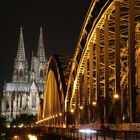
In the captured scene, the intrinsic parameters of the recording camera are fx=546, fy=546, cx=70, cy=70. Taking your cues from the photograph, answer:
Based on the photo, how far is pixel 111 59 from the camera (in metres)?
52.8

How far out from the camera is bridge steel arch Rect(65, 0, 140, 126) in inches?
1222

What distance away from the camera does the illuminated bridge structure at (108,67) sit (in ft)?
103

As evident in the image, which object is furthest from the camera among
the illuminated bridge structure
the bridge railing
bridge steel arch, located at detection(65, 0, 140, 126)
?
the illuminated bridge structure

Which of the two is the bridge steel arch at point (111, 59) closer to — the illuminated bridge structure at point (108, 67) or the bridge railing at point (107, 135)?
the illuminated bridge structure at point (108, 67)

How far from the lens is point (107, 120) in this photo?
122 feet

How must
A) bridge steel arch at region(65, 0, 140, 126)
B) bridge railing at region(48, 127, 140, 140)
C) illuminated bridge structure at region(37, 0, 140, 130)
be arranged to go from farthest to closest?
illuminated bridge structure at region(37, 0, 140, 130), bridge steel arch at region(65, 0, 140, 126), bridge railing at region(48, 127, 140, 140)

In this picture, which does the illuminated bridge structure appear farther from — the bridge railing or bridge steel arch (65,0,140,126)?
the bridge railing

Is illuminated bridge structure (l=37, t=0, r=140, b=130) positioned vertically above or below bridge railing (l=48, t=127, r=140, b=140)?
above

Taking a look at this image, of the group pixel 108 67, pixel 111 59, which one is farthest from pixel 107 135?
pixel 111 59

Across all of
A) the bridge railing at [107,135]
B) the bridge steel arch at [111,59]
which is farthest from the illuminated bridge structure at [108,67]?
the bridge railing at [107,135]

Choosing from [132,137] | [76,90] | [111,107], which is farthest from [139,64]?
[76,90]

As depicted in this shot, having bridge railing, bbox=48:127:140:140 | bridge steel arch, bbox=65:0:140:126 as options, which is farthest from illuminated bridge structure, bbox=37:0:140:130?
bridge railing, bbox=48:127:140:140

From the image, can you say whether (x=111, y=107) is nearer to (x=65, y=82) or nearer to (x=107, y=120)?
(x=107, y=120)

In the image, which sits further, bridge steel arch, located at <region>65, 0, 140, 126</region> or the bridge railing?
bridge steel arch, located at <region>65, 0, 140, 126</region>
